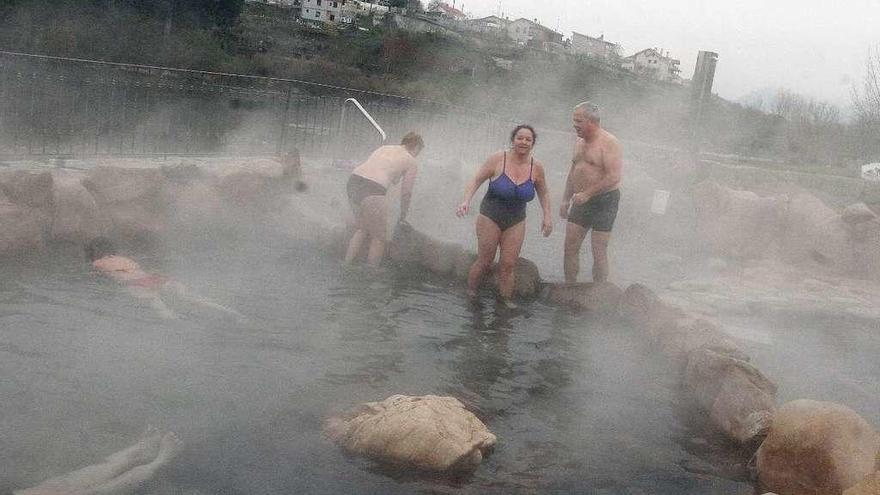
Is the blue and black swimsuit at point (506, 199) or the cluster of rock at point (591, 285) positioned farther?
the blue and black swimsuit at point (506, 199)

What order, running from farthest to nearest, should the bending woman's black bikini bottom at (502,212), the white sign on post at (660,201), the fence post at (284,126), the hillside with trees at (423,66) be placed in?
1. the hillside with trees at (423,66)
2. the fence post at (284,126)
3. the white sign on post at (660,201)
4. the bending woman's black bikini bottom at (502,212)

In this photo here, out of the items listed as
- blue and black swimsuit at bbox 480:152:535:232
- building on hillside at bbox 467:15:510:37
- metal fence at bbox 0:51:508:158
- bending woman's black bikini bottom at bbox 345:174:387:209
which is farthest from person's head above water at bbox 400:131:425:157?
building on hillside at bbox 467:15:510:37

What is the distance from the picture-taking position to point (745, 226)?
997 centimetres

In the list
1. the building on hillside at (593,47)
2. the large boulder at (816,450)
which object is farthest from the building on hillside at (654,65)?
the large boulder at (816,450)

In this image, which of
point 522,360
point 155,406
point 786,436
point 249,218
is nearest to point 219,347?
point 155,406

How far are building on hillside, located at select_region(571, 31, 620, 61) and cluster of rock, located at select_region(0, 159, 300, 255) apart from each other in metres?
14.5

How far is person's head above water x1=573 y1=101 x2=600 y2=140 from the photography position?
705 cm

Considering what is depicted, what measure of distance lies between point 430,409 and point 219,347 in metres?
1.73

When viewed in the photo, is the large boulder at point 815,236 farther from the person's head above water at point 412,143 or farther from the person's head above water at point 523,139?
the person's head above water at point 412,143

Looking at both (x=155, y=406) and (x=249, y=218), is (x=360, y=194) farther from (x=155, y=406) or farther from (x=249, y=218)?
(x=155, y=406)

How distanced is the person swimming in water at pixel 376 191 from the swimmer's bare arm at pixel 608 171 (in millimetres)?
1563

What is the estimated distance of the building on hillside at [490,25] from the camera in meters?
27.0

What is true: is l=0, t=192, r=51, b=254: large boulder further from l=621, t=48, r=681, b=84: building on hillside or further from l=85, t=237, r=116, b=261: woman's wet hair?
l=621, t=48, r=681, b=84: building on hillside

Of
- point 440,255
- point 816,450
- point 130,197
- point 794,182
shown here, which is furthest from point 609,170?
point 794,182
